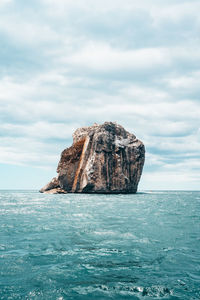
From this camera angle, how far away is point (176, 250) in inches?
452

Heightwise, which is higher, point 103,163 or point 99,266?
point 103,163

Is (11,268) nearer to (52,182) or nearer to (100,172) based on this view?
(100,172)

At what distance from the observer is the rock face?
84.9 m

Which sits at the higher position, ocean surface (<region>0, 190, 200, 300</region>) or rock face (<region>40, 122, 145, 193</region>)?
rock face (<region>40, 122, 145, 193</region>)

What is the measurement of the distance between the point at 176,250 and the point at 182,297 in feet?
16.9

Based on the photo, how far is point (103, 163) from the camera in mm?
85375

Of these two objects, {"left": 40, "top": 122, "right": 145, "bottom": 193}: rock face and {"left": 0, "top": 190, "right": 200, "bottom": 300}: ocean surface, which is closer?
{"left": 0, "top": 190, "right": 200, "bottom": 300}: ocean surface

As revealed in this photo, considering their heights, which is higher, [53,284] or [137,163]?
[137,163]

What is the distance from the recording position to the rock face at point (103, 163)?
84.9 m

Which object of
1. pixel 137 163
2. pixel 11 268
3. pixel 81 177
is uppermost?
pixel 137 163

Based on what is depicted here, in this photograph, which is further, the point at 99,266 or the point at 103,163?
the point at 103,163

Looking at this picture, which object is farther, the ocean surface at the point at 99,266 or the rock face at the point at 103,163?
the rock face at the point at 103,163

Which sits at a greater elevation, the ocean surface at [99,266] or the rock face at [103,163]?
the rock face at [103,163]

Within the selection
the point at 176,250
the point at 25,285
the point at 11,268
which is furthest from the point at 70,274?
the point at 176,250
